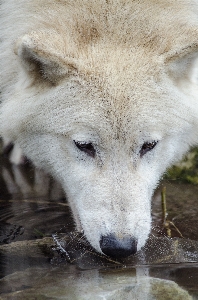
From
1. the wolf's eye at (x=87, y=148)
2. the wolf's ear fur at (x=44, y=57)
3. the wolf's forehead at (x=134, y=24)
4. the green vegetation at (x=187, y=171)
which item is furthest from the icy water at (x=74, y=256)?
the wolf's forehead at (x=134, y=24)

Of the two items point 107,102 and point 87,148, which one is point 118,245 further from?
point 107,102

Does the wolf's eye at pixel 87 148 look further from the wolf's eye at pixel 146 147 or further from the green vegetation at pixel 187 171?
the green vegetation at pixel 187 171

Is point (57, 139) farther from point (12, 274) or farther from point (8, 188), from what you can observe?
point (8, 188)

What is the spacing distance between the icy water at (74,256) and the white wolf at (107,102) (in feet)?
0.88

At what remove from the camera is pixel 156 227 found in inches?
206

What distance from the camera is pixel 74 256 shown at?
177 inches

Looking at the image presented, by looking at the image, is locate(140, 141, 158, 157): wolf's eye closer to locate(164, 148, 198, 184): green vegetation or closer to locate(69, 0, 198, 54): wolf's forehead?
locate(69, 0, 198, 54): wolf's forehead

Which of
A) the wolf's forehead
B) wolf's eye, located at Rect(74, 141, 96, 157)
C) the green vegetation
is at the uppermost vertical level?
the wolf's forehead

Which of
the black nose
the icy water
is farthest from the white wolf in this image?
the icy water

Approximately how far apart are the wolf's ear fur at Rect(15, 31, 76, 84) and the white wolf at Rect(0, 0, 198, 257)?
10mm

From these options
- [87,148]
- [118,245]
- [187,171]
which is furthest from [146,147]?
[187,171]

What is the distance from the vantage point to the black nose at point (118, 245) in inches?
152

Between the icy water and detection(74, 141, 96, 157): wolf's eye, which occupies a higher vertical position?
detection(74, 141, 96, 157): wolf's eye

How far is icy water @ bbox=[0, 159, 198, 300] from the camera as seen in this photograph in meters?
3.77
